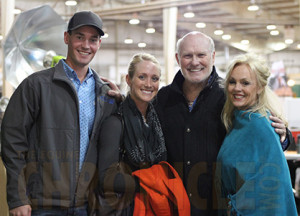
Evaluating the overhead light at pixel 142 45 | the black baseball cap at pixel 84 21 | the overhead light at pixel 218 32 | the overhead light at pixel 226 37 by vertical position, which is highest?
the overhead light at pixel 142 45

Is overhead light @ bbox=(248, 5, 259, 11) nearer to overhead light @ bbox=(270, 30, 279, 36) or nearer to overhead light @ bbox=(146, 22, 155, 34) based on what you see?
overhead light @ bbox=(270, 30, 279, 36)

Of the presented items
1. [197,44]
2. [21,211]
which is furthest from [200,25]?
[21,211]

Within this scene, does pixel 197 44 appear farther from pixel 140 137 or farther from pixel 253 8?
pixel 253 8

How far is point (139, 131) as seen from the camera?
1.81 m

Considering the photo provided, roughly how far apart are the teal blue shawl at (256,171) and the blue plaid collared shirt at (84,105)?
2.28 feet

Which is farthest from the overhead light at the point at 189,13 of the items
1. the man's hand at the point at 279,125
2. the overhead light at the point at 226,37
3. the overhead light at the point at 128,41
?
the man's hand at the point at 279,125

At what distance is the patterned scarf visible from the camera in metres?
1.79

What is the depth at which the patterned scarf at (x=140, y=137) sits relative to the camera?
179 centimetres

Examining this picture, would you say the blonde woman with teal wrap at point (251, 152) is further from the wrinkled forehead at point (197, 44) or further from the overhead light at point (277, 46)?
the overhead light at point (277, 46)

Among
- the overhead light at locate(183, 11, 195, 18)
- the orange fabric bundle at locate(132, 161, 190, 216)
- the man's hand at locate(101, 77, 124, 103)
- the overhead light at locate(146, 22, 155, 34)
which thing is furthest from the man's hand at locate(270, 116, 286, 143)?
the overhead light at locate(146, 22, 155, 34)

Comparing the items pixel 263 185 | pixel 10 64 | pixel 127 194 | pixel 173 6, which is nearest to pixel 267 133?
pixel 263 185

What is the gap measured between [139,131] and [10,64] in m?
2.56

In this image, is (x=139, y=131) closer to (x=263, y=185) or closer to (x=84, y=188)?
(x=84, y=188)

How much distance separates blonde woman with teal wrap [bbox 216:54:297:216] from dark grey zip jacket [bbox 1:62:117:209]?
2.30ft
